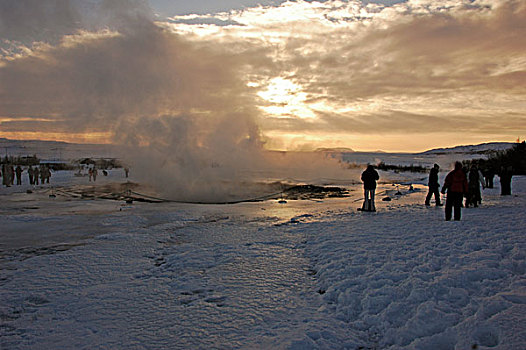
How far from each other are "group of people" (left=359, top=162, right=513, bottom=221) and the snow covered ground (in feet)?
2.60

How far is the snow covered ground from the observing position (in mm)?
4293

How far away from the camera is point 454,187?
10.7 m

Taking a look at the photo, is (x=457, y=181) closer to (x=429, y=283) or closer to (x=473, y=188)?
(x=473, y=188)

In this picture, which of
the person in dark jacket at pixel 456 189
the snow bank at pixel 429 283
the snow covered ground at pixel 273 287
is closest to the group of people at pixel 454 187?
the person in dark jacket at pixel 456 189

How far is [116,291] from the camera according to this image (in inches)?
241

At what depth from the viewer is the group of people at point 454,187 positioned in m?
10.6

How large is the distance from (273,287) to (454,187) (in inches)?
300

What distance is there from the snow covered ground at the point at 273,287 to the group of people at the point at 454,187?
2.60 ft

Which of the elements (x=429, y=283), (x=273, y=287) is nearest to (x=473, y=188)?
(x=429, y=283)

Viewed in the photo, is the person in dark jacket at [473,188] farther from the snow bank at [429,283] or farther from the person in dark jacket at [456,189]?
the snow bank at [429,283]

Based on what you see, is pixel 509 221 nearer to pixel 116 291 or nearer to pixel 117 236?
pixel 116 291

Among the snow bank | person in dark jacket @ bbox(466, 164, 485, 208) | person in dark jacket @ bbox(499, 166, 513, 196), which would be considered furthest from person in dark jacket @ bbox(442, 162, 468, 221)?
person in dark jacket @ bbox(499, 166, 513, 196)

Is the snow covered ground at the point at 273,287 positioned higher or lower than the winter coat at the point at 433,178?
lower

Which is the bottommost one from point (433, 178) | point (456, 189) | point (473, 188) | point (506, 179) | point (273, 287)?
point (273, 287)
